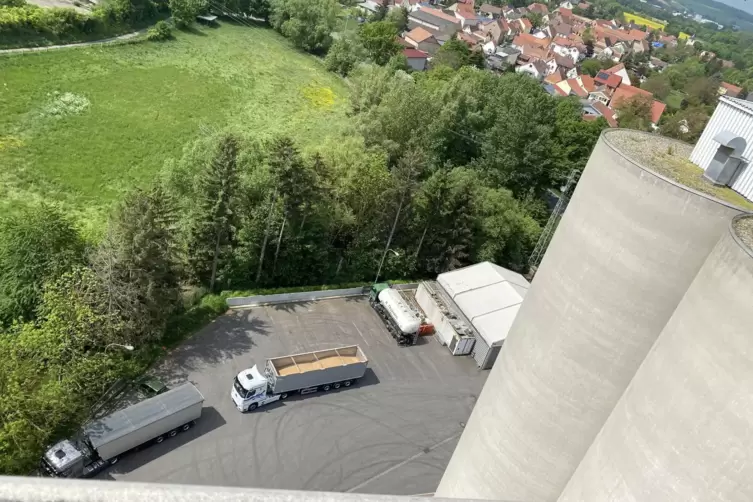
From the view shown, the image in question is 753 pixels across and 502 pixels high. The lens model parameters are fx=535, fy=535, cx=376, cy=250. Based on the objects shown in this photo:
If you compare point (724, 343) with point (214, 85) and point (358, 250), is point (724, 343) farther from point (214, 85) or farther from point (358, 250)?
point (214, 85)

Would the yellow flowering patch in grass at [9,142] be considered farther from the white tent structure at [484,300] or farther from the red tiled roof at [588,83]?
the red tiled roof at [588,83]

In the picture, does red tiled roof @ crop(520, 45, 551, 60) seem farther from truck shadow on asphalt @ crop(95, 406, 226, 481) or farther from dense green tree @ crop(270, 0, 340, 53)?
truck shadow on asphalt @ crop(95, 406, 226, 481)

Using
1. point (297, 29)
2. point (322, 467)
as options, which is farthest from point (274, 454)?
point (297, 29)

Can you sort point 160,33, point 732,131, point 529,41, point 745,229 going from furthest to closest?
1. point 529,41
2. point 160,33
3. point 732,131
4. point 745,229

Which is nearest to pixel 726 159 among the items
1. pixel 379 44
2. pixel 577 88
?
pixel 379 44

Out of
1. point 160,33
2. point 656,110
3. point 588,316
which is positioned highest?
point 588,316

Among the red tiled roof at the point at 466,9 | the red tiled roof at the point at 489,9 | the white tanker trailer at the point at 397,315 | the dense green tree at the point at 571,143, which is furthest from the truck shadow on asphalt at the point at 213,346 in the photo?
the red tiled roof at the point at 489,9

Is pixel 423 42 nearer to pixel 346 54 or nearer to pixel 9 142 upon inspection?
pixel 346 54
